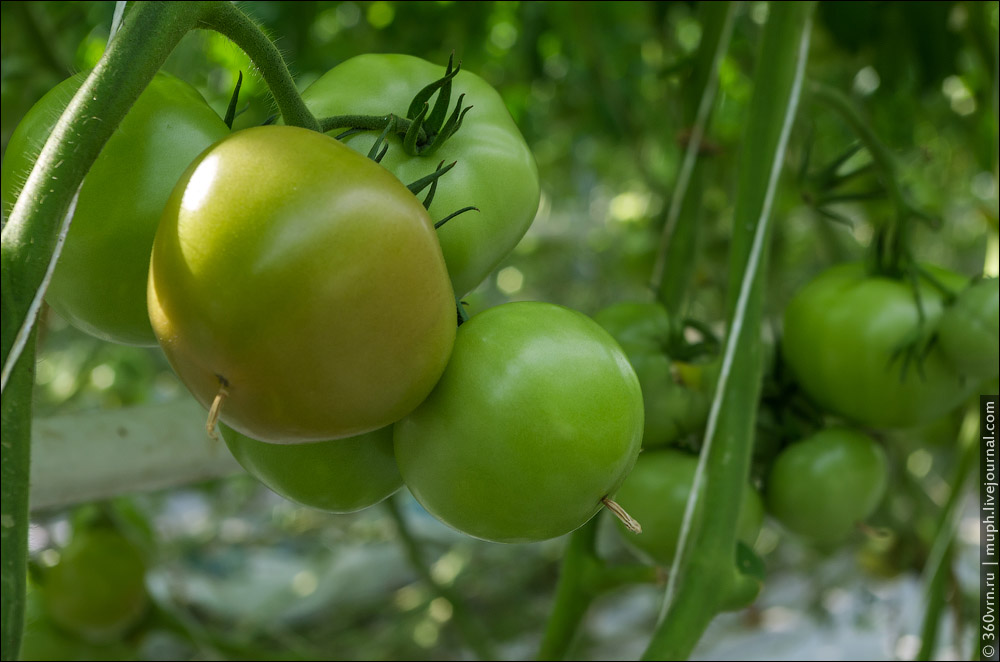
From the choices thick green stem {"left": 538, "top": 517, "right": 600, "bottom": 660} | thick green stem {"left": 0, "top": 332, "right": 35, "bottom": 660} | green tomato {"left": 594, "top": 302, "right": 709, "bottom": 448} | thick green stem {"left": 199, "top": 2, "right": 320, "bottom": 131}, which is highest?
thick green stem {"left": 199, "top": 2, "right": 320, "bottom": 131}

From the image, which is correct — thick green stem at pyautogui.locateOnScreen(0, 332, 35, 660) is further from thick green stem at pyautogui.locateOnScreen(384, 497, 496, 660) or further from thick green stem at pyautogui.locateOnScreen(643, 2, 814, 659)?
thick green stem at pyautogui.locateOnScreen(384, 497, 496, 660)

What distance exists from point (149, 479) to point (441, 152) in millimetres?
489

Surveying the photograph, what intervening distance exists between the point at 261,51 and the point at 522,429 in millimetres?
168

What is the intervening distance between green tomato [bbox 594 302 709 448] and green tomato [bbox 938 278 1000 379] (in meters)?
0.18

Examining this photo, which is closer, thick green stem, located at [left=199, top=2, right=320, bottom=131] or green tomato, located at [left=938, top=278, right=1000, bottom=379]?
thick green stem, located at [left=199, top=2, right=320, bottom=131]

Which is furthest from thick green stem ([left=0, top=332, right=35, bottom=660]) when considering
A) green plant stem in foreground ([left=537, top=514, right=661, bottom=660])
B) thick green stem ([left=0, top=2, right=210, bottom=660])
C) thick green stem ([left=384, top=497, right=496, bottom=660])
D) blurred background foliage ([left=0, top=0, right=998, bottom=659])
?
thick green stem ([left=384, top=497, right=496, bottom=660])

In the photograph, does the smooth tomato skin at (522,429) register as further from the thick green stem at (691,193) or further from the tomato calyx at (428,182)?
the thick green stem at (691,193)

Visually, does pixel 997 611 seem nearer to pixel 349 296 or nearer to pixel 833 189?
pixel 833 189

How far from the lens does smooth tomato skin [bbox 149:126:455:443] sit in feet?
0.91

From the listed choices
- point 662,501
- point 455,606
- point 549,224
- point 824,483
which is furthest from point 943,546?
point 549,224

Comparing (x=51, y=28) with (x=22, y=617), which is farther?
(x=51, y=28)

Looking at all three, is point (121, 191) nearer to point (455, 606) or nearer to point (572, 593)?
point (572, 593)

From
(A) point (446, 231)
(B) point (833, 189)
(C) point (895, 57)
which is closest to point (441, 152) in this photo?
(A) point (446, 231)

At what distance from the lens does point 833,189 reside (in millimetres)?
731
